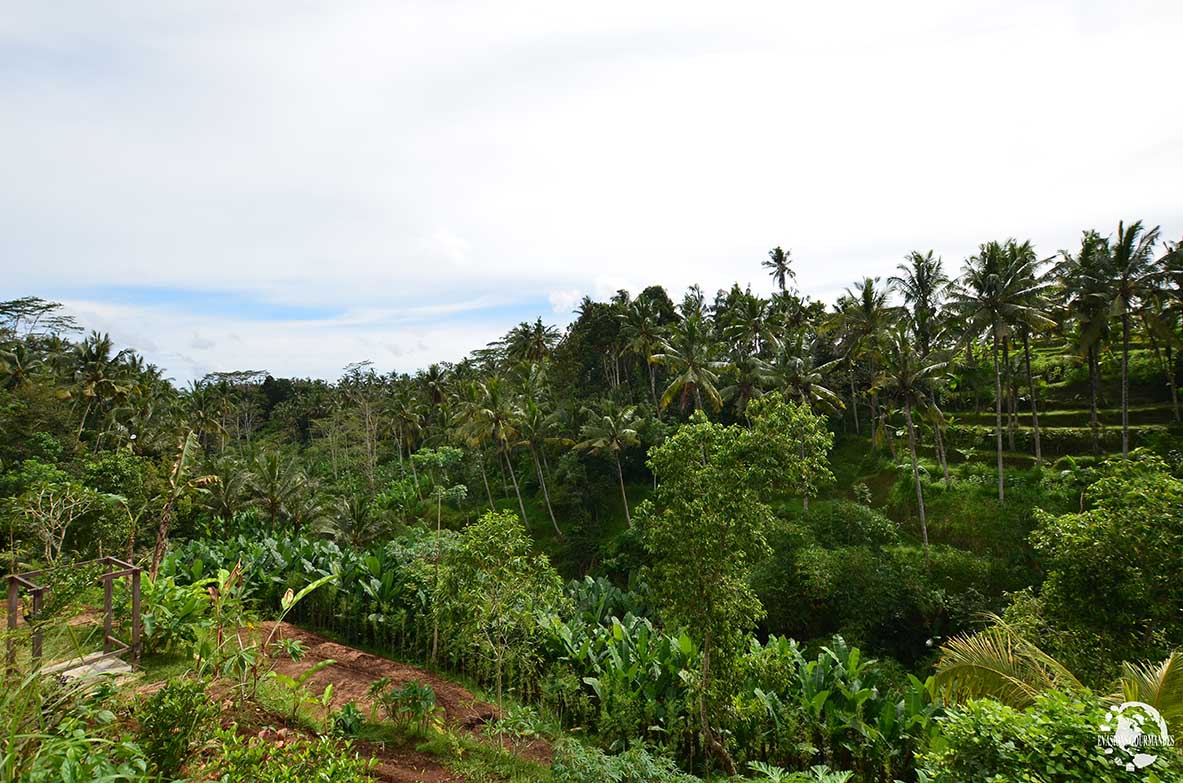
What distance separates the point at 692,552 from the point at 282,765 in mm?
5153

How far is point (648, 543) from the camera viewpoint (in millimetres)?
8234

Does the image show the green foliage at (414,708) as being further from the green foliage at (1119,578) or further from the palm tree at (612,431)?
the palm tree at (612,431)

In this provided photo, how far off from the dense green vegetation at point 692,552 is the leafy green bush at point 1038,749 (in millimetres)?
28

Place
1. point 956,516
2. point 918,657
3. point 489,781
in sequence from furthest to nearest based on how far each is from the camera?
point 956,516, point 918,657, point 489,781

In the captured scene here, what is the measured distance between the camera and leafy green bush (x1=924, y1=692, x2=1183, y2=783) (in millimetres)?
3887

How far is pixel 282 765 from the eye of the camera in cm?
421

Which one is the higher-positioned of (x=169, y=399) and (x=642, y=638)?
(x=169, y=399)

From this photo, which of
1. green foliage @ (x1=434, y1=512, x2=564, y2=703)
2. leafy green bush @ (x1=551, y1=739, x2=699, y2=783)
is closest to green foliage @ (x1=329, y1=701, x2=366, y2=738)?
green foliage @ (x1=434, y1=512, x2=564, y2=703)

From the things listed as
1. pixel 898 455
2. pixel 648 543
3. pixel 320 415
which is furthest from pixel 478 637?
pixel 320 415

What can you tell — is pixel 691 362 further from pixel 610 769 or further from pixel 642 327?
pixel 610 769

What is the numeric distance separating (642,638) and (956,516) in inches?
738

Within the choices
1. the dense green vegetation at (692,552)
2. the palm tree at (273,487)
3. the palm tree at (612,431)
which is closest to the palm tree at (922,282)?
the dense green vegetation at (692,552)

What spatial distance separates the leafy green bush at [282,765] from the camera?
4.12m

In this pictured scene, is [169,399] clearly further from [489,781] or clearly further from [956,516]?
[956,516]
